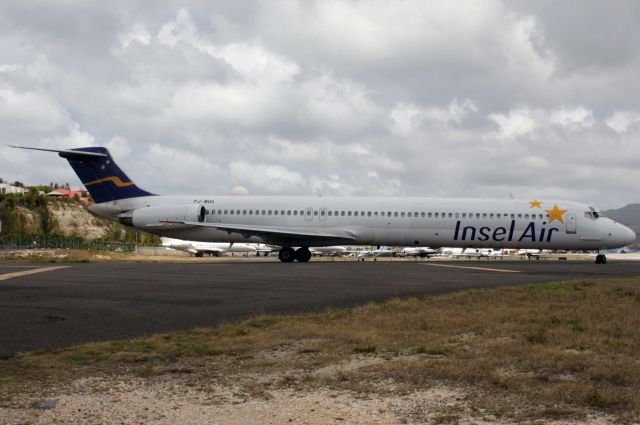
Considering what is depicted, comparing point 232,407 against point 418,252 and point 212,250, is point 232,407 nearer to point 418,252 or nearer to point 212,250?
point 418,252

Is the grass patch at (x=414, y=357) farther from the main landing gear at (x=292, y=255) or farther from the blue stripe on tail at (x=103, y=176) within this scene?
the blue stripe on tail at (x=103, y=176)

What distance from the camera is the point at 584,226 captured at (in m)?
34.0

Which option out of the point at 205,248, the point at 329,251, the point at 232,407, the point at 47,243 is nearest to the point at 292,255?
the point at 232,407

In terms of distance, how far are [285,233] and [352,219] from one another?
13.0 ft

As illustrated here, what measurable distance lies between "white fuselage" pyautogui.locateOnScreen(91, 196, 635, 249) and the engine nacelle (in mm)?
394

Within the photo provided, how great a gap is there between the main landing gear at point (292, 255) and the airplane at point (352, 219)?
0.06 meters

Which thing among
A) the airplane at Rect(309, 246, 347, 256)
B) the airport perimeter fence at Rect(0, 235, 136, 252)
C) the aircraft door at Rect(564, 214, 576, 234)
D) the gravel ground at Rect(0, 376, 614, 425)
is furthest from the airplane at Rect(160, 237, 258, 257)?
the gravel ground at Rect(0, 376, 614, 425)

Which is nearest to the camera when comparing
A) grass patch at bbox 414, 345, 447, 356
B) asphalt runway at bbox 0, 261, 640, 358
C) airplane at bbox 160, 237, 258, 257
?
grass patch at bbox 414, 345, 447, 356

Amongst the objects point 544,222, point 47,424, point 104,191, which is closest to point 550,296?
point 47,424

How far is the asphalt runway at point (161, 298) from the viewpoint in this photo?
9867 mm

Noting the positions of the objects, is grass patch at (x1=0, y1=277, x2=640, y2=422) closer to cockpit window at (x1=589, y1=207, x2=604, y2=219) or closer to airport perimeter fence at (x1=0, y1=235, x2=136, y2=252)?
cockpit window at (x1=589, y1=207, x2=604, y2=219)

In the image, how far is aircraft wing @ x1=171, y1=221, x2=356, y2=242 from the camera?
34281mm

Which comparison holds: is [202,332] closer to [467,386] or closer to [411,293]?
[467,386]

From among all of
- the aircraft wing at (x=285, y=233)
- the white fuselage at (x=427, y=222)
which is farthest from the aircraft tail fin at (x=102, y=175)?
the aircraft wing at (x=285, y=233)
